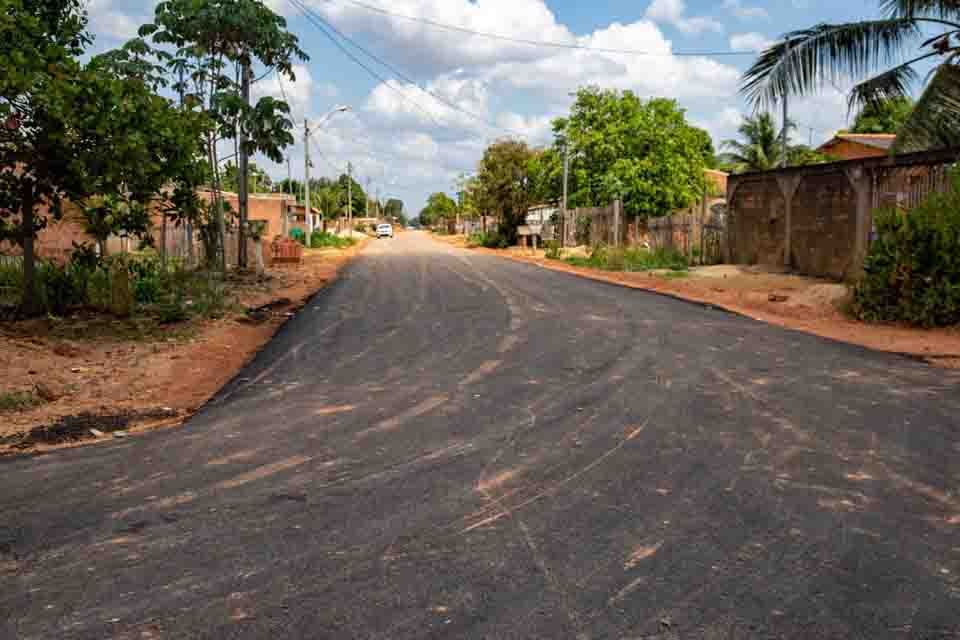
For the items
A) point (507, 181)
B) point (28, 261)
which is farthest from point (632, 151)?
point (28, 261)

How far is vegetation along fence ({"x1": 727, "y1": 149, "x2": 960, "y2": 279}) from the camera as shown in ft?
52.1

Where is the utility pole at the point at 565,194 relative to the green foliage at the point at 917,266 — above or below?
above

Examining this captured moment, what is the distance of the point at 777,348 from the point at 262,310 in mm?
8937

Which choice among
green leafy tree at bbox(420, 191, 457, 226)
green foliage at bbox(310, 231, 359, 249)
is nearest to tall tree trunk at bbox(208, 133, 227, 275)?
green foliage at bbox(310, 231, 359, 249)

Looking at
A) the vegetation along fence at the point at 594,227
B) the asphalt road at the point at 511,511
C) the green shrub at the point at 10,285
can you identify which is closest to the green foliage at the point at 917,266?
the asphalt road at the point at 511,511

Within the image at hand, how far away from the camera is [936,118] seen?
14922mm

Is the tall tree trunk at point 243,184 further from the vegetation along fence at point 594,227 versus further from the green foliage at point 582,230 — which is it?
the green foliage at point 582,230

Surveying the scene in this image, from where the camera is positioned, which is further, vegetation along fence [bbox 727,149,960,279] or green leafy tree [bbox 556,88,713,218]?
green leafy tree [bbox 556,88,713,218]

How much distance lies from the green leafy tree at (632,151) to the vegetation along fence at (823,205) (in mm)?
17715

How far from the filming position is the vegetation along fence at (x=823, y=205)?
15.9m

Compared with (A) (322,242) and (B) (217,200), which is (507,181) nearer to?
(A) (322,242)

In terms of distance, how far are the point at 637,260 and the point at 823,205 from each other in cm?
850

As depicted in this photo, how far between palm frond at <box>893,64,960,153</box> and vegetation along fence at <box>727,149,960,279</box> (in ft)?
0.98

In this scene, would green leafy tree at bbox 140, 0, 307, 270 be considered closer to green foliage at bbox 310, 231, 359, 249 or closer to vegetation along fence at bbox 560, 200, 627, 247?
vegetation along fence at bbox 560, 200, 627, 247
